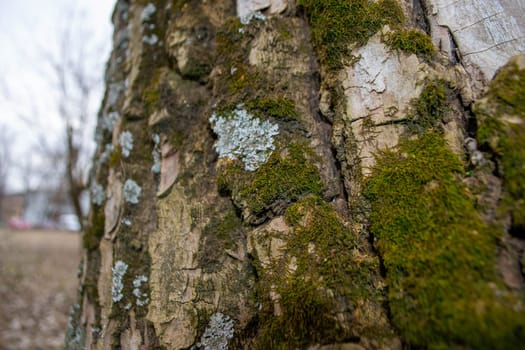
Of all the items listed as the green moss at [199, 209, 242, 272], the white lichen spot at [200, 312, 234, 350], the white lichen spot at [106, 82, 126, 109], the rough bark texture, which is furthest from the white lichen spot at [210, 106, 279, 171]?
the white lichen spot at [106, 82, 126, 109]

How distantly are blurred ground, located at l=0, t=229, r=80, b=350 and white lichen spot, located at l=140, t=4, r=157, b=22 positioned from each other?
4649 mm

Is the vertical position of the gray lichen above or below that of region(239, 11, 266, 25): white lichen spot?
below

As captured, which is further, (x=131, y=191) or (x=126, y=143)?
(x=126, y=143)

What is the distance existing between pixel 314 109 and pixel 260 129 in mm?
255

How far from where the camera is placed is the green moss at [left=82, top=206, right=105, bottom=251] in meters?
1.62

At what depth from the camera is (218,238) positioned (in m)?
1.26

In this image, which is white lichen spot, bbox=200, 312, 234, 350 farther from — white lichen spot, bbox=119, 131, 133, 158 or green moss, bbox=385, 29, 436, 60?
green moss, bbox=385, 29, 436, 60

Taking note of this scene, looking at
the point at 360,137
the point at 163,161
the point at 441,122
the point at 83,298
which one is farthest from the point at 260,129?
the point at 83,298

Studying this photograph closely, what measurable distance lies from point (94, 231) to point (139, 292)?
55 centimetres

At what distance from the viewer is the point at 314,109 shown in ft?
4.30

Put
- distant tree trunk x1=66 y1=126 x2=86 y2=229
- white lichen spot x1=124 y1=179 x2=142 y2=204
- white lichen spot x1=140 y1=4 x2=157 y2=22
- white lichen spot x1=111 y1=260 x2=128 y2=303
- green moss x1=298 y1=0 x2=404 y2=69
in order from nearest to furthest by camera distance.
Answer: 1. green moss x1=298 y1=0 x2=404 y2=69
2. white lichen spot x1=111 y1=260 x2=128 y2=303
3. white lichen spot x1=124 y1=179 x2=142 y2=204
4. white lichen spot x1=140 y1=4 x2=157 y2=22
5. distant tree trunk x1=66 y1=126 x2=86 y2=229

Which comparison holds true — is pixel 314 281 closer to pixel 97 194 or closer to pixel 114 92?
pixel 97 194

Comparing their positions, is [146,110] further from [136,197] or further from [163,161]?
[136,197]

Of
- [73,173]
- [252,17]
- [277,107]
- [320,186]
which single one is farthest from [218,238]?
[73,173]
